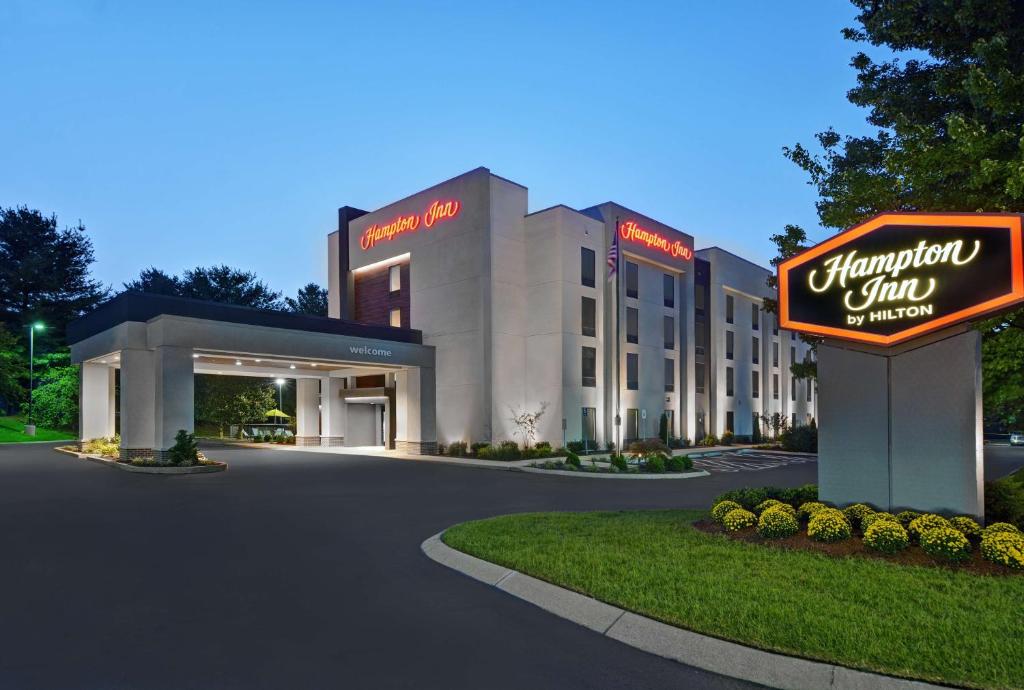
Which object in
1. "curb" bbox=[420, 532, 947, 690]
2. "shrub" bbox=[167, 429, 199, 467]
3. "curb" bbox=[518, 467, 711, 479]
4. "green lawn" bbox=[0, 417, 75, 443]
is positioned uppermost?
"curb" bbox=[420, 532, 947, 690]

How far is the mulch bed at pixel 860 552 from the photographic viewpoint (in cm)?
794

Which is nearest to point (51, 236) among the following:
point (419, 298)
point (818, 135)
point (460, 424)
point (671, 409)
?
point (419, 298)

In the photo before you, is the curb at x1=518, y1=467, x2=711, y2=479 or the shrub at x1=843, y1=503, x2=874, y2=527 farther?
the curb at x1=518, y1=467, x2=711, y2=479

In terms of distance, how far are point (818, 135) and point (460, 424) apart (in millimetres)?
23684

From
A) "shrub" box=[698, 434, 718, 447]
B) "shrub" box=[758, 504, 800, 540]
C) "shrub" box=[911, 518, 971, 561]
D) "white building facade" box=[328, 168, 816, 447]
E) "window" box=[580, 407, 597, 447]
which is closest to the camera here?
"shrub" box=[911, 518, 971, 561]

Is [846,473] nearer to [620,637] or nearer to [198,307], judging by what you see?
[620,637]

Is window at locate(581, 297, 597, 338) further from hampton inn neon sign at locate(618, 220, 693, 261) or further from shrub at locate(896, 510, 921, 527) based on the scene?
shrub at locate(896, 510, 921, 527)

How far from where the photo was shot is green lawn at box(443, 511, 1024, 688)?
541 centimetres

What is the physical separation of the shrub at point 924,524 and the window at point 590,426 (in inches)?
1024

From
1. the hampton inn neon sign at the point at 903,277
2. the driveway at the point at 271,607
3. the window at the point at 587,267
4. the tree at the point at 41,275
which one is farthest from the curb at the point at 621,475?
the tree at the point at 41,275

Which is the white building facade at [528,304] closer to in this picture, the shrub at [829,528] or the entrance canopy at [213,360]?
the entrance canopy at [213,360]

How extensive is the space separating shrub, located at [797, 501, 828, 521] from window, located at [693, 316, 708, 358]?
35.8 metres

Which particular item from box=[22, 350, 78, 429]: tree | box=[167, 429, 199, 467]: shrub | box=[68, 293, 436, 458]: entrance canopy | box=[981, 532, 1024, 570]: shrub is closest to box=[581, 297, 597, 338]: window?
box=[68, 293, 436, 458]: entrance canopy

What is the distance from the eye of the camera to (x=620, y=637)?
6375mm
